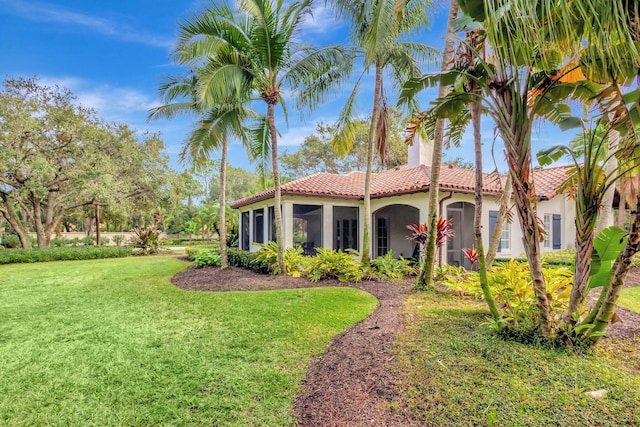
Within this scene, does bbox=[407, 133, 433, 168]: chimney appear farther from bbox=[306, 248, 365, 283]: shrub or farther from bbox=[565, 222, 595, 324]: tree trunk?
bbox=[565, 222, 595, 324]: tree trunk

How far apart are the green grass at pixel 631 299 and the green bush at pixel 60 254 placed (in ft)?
77.0

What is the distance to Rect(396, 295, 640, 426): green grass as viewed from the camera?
275 centimetres

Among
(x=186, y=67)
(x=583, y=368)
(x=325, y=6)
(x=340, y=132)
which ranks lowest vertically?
(x=583, y=368)

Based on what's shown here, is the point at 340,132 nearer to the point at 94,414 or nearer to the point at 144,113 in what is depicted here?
the point at 144,113

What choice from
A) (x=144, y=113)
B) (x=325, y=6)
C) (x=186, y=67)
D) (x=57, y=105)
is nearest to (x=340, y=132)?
(x=325, y=6)

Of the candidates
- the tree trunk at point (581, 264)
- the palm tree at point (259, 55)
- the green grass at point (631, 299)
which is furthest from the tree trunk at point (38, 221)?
the green grass at point (631, 299)

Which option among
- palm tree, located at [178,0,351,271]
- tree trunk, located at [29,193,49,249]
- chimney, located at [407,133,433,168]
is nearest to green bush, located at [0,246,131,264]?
tree trunk, located at [29,193,49,249]

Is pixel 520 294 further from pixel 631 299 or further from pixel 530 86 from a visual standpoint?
pixel 631 299

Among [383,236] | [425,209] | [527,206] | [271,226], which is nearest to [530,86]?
[527,206]

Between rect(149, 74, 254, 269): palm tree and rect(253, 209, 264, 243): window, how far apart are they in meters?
4.44

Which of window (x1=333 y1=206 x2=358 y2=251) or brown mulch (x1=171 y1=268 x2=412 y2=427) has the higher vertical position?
window (x1=333 y1=206 x2=358 y2=251)

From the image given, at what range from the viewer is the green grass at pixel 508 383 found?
275 centimetres

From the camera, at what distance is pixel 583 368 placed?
343 centimetres

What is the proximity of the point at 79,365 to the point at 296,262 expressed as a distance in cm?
695
